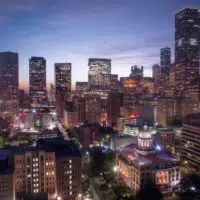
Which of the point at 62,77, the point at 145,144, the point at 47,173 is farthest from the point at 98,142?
the point at 62,77

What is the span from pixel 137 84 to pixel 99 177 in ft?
446

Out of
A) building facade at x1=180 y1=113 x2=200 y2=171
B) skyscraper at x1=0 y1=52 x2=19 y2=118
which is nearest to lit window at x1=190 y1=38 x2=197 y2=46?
skyscraper at x1=0 y1=52 x2=19 y2=118

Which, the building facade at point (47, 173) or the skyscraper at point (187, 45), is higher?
the skyscraper at point (187, 45)

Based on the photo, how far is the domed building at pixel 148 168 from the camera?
149 feet

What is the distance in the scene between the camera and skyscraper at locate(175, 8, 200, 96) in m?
164

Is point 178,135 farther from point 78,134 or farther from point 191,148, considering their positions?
point 78,134

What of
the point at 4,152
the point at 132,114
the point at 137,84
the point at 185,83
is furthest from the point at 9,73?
the point at 4,152

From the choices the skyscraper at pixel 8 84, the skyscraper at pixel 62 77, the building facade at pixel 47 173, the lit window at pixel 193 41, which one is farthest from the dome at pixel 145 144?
Result: the skyscraper at pixel 62 77

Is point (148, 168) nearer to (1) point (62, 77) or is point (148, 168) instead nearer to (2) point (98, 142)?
(2) point (98, 142)

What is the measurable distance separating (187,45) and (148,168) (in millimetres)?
145058

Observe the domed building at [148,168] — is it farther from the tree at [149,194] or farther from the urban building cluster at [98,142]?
the tree at [149,194]

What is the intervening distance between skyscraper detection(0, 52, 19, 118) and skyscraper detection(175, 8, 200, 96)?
92884 millimetres

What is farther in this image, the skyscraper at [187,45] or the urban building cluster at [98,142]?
the skyscraper at [187,45]

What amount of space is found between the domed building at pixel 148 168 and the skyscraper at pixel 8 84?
94.6m
